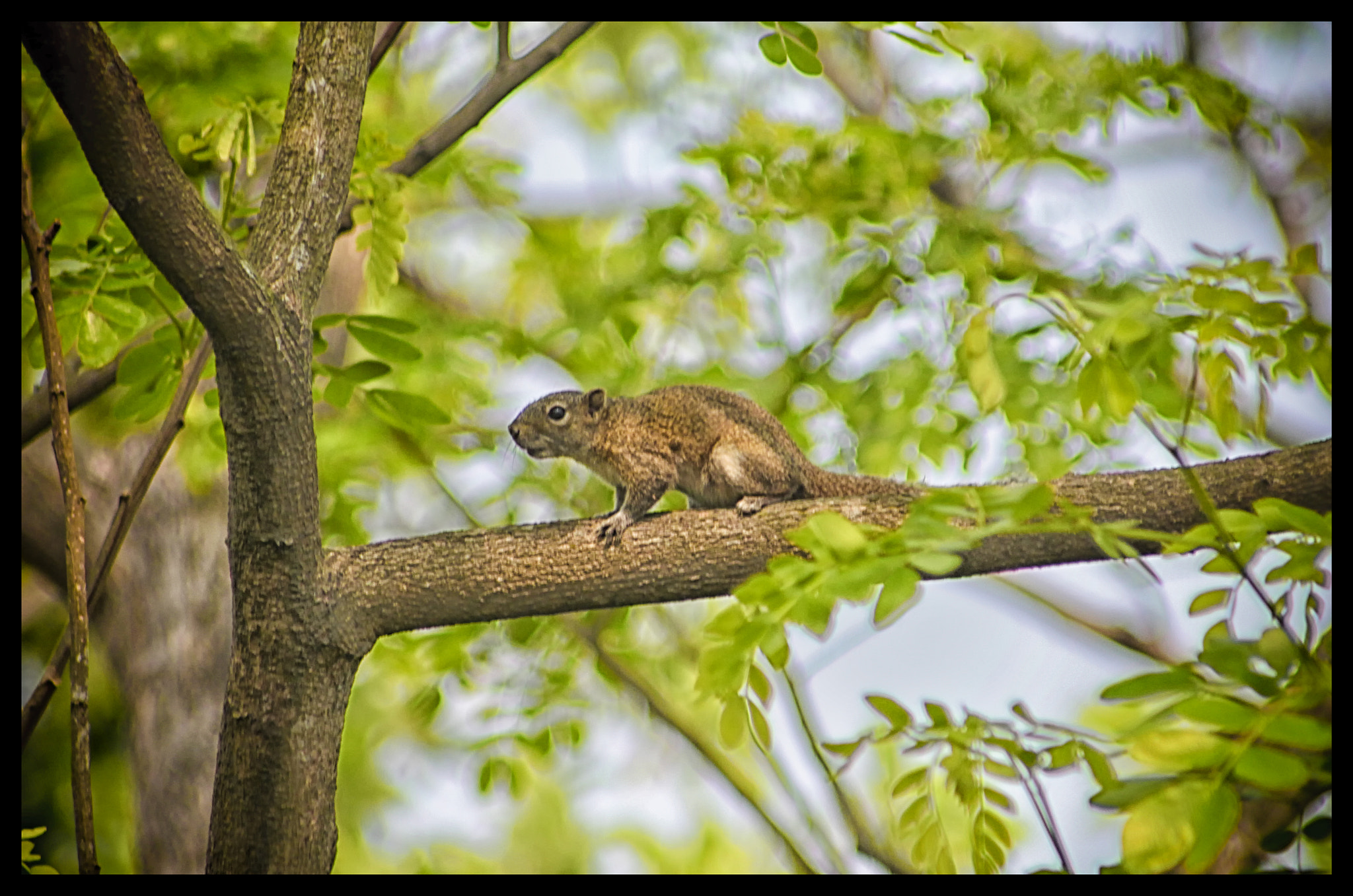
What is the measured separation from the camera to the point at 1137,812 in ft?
2.56

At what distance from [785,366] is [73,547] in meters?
1.50

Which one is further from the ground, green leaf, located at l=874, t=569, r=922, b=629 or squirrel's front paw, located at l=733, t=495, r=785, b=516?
squirrel's front paw, located at l=733, t=495, r=785, b=516

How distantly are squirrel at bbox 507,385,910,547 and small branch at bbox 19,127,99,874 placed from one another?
2.57 feet

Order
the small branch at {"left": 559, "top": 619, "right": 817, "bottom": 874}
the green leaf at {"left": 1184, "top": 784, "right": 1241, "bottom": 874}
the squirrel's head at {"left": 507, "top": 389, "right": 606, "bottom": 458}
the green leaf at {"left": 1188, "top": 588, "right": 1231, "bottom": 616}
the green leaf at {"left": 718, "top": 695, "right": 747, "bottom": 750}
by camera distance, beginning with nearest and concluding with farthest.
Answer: the green leaf at {"left": 1184, "top": 784, "right": 1241, "bottom": 874}
the green leaf at {"left": 718, "top": 695, "right": 747, "bottom": 750}
the green leaf at {"left": 1188, "top": 588, "right": 1231, "bottom": 616}
the squirrel's head at {"left": 507, "top": 389, "right": 606, "bottom": 458}
the small branch at {"left": 559, "top": 619, "right": 817, "bottom": 874}

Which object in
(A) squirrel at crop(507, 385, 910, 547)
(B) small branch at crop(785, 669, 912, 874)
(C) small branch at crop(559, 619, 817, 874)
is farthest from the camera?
(C) small branch at crop(559, 619, 817, 874)

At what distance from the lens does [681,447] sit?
6.26 feet

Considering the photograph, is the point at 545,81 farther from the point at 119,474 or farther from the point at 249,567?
the point at 249,567

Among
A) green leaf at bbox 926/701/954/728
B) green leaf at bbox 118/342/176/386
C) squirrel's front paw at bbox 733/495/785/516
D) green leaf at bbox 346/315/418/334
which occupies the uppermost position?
green leaf at bbox 346/315/418/334

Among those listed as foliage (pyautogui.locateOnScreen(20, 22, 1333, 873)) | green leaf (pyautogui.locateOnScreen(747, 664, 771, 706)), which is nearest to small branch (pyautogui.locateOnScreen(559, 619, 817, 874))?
foliage (pyautogui.locateOnScreen(20, 22, 1333, 873))

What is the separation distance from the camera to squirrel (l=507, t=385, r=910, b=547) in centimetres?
179

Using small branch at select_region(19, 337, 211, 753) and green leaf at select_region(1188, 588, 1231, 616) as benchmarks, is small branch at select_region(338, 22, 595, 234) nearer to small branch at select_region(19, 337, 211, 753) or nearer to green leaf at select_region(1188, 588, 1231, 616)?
small branch at select_region(19, 337, 211, 753)

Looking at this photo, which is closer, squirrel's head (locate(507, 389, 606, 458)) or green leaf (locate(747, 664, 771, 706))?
green leaf (locate(747, 664, 771, 706))

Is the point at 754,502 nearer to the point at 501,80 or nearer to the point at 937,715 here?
the point at 937,715

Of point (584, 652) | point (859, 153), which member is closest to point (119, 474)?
point (584, 652)
